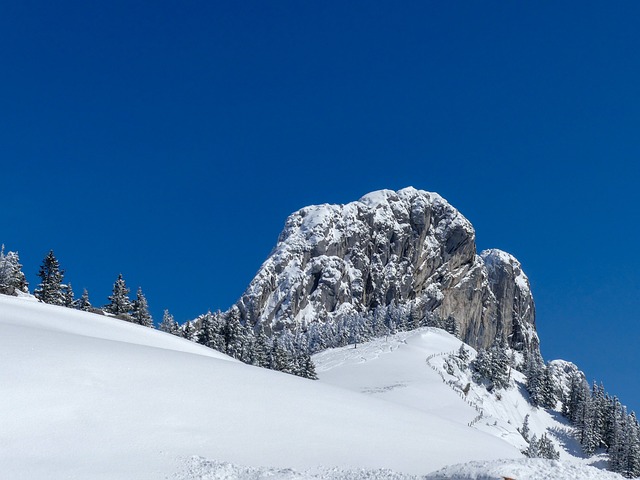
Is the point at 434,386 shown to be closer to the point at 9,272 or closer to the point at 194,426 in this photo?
the point at 9,272

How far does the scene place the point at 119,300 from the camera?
8750cm

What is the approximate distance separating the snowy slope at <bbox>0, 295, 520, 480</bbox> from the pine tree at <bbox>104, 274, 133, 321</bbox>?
53.1 metres

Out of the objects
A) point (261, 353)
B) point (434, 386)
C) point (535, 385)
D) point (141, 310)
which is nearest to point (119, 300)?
point (141, 310)

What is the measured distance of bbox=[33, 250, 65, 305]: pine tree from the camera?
80.3 meters

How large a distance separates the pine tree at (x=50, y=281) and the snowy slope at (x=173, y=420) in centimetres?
4876

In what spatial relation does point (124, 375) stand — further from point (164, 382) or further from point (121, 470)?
point (121, 470)

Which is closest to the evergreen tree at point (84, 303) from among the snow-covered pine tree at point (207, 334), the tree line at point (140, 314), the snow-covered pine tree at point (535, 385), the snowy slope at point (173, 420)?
the tree line at point (140, 314)

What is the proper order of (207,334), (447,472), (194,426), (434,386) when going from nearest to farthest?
(447,472) → (194,426) → (207,334) → (434,386)

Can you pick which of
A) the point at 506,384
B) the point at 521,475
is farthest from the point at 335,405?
the point at 506,384

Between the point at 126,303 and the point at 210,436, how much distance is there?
2634 inches

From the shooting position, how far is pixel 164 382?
30.2 meters

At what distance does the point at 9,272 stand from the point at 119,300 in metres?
15.7

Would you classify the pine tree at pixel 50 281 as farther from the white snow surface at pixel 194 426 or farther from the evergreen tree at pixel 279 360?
the white snow surface at pixel 194 426

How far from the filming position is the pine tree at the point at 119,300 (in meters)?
87.2
